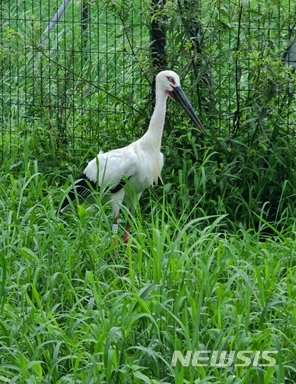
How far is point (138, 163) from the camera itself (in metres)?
6.50

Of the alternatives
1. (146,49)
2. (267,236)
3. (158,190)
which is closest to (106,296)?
(267,236)

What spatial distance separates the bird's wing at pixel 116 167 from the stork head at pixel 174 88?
436 mm

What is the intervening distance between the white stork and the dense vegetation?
0.60 feet

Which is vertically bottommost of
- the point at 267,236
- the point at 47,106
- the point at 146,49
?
the point at 267,236

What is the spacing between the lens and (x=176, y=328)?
4.58 m

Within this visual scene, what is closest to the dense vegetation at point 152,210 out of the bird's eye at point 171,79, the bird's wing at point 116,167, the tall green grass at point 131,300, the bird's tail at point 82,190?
the tall green grass at point 131,300

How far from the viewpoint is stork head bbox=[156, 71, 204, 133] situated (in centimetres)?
661

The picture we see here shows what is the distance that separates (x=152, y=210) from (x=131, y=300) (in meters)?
1.28

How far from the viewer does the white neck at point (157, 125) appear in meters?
6.57

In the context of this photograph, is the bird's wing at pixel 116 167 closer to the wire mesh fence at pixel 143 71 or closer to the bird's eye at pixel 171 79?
the bird's eye at pixel 171 79

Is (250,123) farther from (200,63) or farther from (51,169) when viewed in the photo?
(51,169)

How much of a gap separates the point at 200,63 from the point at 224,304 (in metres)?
2.50

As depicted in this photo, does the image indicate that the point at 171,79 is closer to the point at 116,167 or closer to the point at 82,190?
the point at 116,167

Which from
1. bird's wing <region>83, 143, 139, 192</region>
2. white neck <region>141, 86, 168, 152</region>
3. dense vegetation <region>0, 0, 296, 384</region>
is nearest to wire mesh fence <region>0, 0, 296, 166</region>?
dense vegetation <region>0, 0, 296, 384</region>
